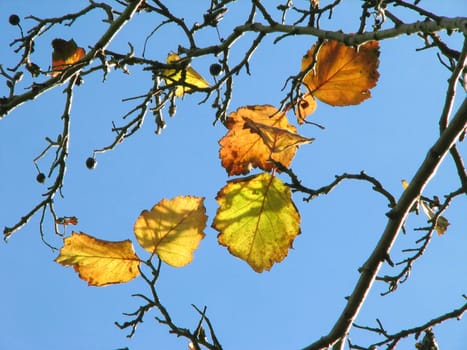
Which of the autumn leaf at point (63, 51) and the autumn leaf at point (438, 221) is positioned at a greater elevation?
the autumn leaf at point (63, 51)

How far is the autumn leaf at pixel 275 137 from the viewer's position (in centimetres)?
171

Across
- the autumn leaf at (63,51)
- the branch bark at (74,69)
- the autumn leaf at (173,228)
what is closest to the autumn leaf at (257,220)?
the autumn leaf at (173,228)

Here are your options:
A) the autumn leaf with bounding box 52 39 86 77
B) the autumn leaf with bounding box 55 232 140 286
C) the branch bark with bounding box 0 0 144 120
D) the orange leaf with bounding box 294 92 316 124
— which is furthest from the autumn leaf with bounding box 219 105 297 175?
the autumn leaf with bounding box 52 39 86 77

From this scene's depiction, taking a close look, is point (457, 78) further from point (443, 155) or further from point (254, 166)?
point (254, 166)

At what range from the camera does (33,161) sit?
108 inches

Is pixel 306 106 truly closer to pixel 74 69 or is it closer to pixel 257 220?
pixel 257 220

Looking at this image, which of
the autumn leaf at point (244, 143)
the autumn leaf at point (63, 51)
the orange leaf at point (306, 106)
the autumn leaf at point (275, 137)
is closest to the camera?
the autumn leaf at point (275, 137)

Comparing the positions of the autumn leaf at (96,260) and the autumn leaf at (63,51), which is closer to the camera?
the autumn leaf at (96,260)

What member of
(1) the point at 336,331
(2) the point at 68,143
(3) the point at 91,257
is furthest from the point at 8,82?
(1) the point at 336,331

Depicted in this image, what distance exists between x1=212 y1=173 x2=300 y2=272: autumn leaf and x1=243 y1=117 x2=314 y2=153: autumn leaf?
0.38ft

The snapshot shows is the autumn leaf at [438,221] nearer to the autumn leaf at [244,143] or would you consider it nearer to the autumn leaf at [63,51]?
the autumn leaf at [244,143]

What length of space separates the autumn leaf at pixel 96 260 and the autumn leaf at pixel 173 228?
92mm

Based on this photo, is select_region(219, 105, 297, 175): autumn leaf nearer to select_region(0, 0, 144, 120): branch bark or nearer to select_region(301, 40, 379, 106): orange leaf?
select_region(301, 40, 379, 106): orange leaf

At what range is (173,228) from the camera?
1.83m
